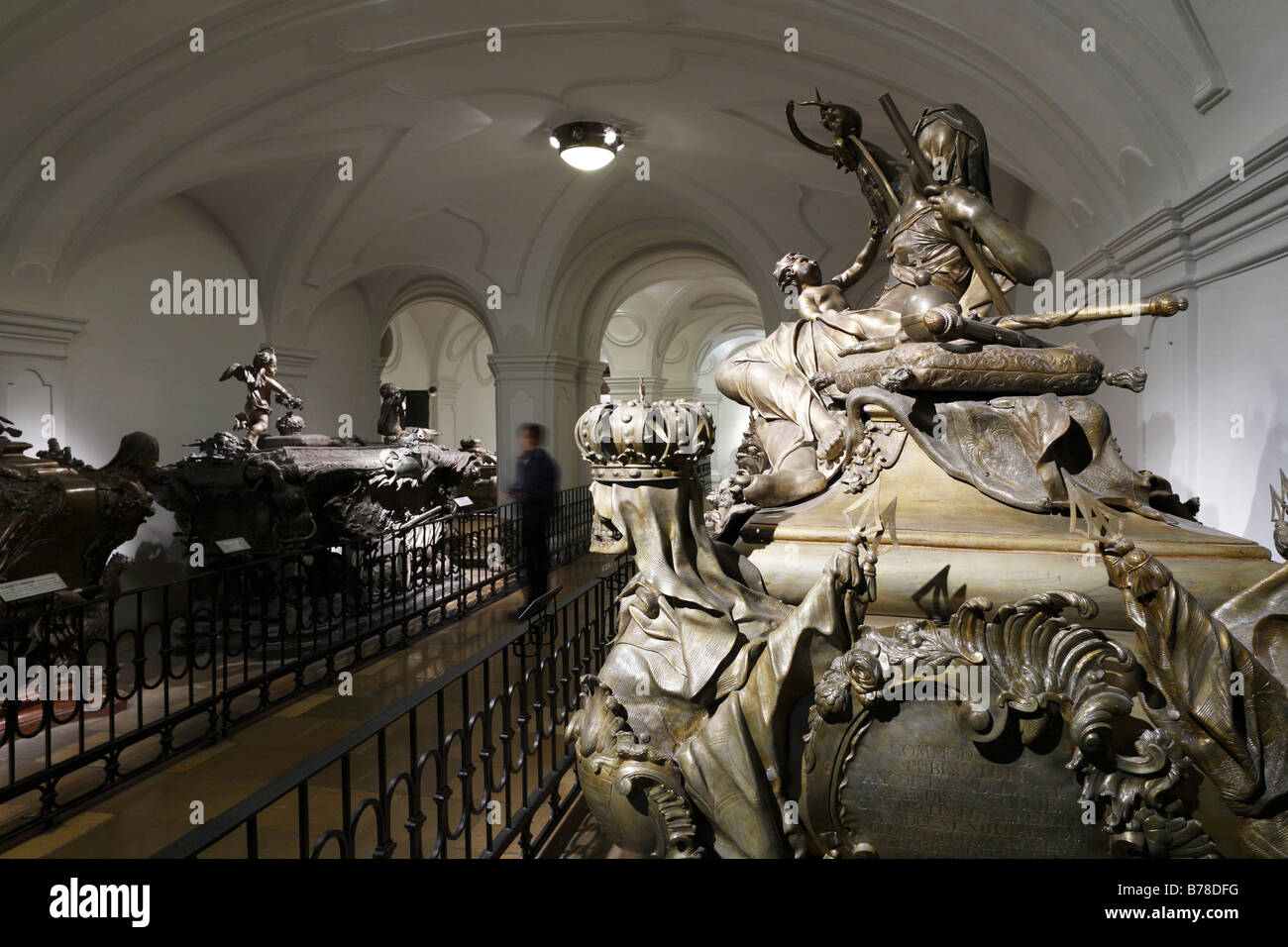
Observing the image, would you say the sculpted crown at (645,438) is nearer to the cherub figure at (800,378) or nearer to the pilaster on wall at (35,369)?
the cherub figure at (800,378)

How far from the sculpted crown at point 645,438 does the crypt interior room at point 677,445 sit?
0.01m

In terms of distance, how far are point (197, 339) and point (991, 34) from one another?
26.6 ft

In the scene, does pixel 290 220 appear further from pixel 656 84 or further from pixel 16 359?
pixel 656 84

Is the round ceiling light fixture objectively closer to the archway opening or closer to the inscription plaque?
the inscription plaque

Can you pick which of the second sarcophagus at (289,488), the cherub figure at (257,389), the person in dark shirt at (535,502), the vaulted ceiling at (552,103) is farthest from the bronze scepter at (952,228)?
the cherub figure at (257,389)

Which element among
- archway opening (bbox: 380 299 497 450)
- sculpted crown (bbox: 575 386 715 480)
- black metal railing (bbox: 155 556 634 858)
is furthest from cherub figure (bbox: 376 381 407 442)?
archway opening (bbox: 380 299 497 450)

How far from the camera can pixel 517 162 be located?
8.63m

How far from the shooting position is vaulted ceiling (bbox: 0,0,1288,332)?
3.87m

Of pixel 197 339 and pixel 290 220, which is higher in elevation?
pixel 290 220

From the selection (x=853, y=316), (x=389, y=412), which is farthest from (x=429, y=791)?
(x=389, y=412)

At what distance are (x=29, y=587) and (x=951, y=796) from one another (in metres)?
4.27

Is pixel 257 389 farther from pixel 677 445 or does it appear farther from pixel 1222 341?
pixel 1222 341

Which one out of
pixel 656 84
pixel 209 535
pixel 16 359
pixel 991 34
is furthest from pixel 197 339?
pixel 991 34
